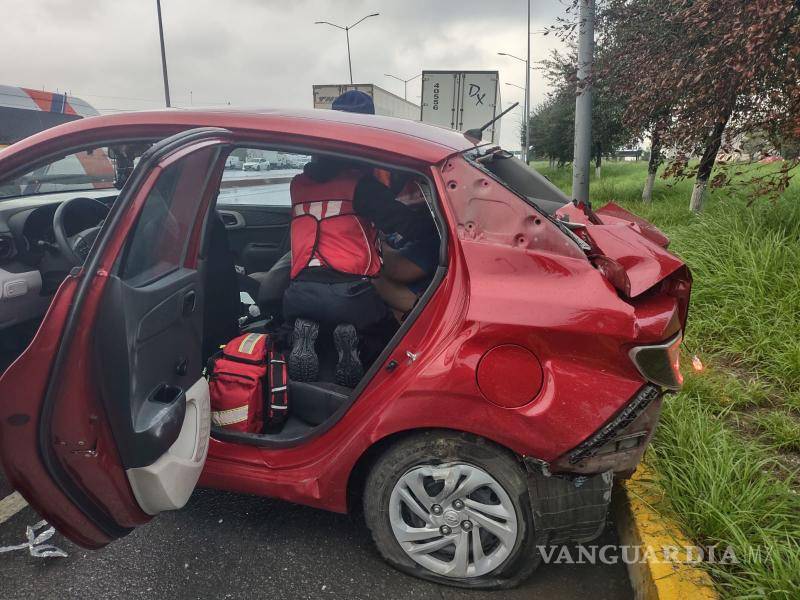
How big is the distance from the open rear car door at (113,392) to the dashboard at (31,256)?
2.52ft

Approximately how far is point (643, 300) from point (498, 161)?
108 cm

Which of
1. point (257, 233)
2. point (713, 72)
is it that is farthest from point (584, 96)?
point (257, 233)

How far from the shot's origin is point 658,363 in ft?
5.57

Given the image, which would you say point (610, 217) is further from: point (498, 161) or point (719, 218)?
point (719, 218)

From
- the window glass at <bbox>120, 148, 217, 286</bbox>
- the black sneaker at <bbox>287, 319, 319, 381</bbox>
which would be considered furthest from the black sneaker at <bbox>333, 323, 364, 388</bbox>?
the window glass at <bbox>120, 148, 217, 286</bbox>

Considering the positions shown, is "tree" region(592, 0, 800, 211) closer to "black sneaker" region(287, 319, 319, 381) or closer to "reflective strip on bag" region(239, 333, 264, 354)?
"black sneaker" region(287, 319, 319, 381)

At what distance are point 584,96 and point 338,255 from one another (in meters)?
4.91

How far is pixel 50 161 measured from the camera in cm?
218

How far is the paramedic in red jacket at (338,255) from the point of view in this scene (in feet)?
7.73

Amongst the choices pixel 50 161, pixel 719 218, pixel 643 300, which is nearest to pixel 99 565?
pixel 50 161

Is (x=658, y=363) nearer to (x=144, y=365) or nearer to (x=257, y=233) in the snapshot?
(x=144, y=365)

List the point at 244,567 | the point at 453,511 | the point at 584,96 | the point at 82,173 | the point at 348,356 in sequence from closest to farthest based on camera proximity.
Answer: the point at 453,511 → the point at 244,567 → the point at 348,356 → the point at 82,173 → the point at 584,96

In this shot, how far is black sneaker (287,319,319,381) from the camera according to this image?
2.38 meters

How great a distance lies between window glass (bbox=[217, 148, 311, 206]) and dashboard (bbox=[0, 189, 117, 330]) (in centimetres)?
67
